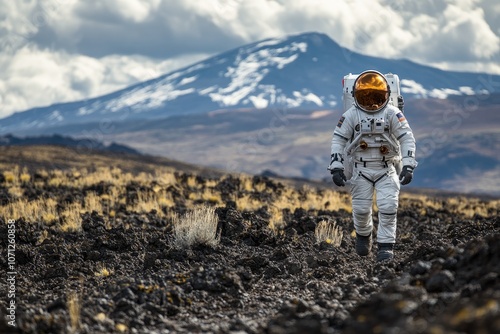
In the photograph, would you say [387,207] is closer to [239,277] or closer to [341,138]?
[341,138]

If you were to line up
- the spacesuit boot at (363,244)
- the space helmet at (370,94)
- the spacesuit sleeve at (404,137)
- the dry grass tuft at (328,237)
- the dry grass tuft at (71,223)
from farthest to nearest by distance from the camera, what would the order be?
1. the dry grass tuft at (71,223)
2. the dry grass tuft at (328,237)
3. the spacesuit boot at (363,244)
4. the space helmet at (370,94)
5. the spacesuit sleeve at (404,137)

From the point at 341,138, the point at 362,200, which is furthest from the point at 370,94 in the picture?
the point at 362,200

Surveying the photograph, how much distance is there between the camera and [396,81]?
9133 millimetres

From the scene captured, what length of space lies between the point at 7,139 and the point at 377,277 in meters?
117

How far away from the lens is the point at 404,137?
8.27m

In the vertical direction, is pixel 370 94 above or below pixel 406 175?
above

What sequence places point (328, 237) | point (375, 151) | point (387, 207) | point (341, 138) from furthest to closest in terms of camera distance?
point (328, 237), point (341, 138), point (375, 151), point (387, 207)

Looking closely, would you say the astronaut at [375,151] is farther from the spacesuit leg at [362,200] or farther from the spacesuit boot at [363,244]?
the spacesuit boot at [363,244]

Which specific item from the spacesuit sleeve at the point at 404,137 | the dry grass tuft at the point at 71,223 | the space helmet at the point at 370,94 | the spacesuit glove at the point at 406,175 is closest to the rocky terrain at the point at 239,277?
the dry grass tuft at the point at 71,223

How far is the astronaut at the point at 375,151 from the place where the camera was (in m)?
8.26

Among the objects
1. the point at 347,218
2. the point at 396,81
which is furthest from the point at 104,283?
the point at 347,218

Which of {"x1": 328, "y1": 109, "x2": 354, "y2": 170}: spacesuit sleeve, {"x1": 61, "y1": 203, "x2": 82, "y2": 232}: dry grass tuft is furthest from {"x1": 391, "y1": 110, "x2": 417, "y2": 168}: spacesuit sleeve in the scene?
{"x1": 61, "y1": 203, "x2": 82, "y2": 232}: dry grass tuft

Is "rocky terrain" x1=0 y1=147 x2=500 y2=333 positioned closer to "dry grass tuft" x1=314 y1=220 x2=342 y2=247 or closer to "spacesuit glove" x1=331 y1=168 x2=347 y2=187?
"dry grass tuft" x1=314 y1=220 x2=342 y2=247

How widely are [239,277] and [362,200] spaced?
255 centimetres
